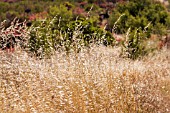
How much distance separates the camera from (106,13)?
2222cm

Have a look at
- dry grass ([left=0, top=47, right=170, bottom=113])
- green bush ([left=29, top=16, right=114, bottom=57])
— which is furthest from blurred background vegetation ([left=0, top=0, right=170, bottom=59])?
dry grass ([left=0, top=47, right=170, bottom=113])

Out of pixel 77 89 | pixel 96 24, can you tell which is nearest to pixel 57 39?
pixel 77 89

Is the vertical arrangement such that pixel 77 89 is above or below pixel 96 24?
above

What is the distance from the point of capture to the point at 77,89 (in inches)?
128

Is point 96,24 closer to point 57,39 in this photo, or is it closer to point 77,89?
point 57,39

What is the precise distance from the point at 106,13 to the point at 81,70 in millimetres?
19148

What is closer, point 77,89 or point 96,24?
point 77,89

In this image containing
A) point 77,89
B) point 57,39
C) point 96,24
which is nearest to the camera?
point 77,89

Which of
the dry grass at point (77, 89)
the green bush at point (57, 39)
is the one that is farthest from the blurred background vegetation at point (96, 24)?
the dry grass at point (77, 89)

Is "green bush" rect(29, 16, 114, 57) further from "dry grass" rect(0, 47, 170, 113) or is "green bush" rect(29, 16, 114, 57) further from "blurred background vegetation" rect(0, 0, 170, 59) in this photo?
"dry grass" rect(0, 47, 170, 113)

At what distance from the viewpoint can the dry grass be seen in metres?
2.95

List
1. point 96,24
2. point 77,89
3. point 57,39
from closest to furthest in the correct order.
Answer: point 77,89, point 57,39, point 96,24

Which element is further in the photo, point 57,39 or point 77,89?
point 57,39

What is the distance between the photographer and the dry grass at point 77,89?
9.69 ft
